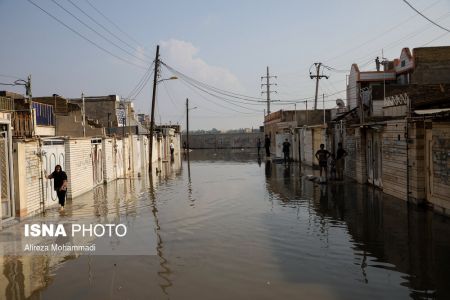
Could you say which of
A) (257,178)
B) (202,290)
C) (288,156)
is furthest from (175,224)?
(288,156)

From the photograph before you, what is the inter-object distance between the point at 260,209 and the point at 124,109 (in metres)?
30.9

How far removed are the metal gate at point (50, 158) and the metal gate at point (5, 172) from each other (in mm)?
2501

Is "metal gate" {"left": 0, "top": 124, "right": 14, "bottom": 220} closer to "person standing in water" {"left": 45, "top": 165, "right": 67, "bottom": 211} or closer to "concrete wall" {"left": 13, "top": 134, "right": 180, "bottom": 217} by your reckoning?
"concrete wall" {"left": 13, "top": 134, "right": 180, "bottom": 217}

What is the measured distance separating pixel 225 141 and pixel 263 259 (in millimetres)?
70022

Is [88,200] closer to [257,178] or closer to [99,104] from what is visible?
[257,178]

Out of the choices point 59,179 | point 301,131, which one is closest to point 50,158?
point 59,179

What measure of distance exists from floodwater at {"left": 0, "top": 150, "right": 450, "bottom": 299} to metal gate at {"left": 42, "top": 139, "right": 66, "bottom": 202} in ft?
2.83

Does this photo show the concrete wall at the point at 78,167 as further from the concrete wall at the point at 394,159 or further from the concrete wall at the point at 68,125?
the concrete wall at the point at 394,159

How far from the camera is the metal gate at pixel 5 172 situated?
1218 centimetres

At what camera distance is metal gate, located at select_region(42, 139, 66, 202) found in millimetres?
15117

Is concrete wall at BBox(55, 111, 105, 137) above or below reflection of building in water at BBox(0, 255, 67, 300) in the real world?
above

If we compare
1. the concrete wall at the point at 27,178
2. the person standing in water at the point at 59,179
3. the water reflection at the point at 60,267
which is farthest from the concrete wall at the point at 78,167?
the person standing in water at the point at 59,179

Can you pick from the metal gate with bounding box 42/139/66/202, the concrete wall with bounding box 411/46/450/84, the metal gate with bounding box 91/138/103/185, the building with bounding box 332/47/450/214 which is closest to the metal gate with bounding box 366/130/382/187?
the building with bounding box 332/47/450/214

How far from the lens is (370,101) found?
89.2ft
